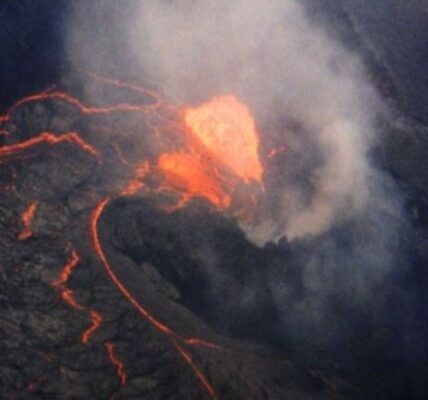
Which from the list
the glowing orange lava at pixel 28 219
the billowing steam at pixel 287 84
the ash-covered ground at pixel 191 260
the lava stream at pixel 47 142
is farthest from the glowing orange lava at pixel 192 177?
the glowing orange lava at pixel 28 219

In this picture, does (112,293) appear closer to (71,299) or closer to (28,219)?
(71,299)

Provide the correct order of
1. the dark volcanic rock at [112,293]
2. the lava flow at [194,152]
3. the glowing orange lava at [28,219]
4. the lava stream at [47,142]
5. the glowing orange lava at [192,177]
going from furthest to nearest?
the glowing orange lava at [192,177]
the lava flow at [194,152]
the lava stream at [47,142]
the glowing orange lava at [28,219]
the dark volcanic rock at [112,293]

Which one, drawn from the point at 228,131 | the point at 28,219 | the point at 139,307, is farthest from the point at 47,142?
the point at 139,307

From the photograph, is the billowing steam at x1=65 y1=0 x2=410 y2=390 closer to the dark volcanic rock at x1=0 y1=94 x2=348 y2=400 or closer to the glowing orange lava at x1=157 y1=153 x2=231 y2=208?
the glowing orange lava at x1=157 y1=153 x2=231 y2=208

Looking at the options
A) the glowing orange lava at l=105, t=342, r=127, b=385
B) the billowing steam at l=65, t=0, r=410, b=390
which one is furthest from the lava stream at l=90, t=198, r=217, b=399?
the billowing steam at l=65, t=0, r=410, b=390

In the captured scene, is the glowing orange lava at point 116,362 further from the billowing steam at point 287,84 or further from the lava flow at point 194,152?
the billowing steam at point 287,84

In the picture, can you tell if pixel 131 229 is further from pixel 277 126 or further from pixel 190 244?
pixel 277 126
